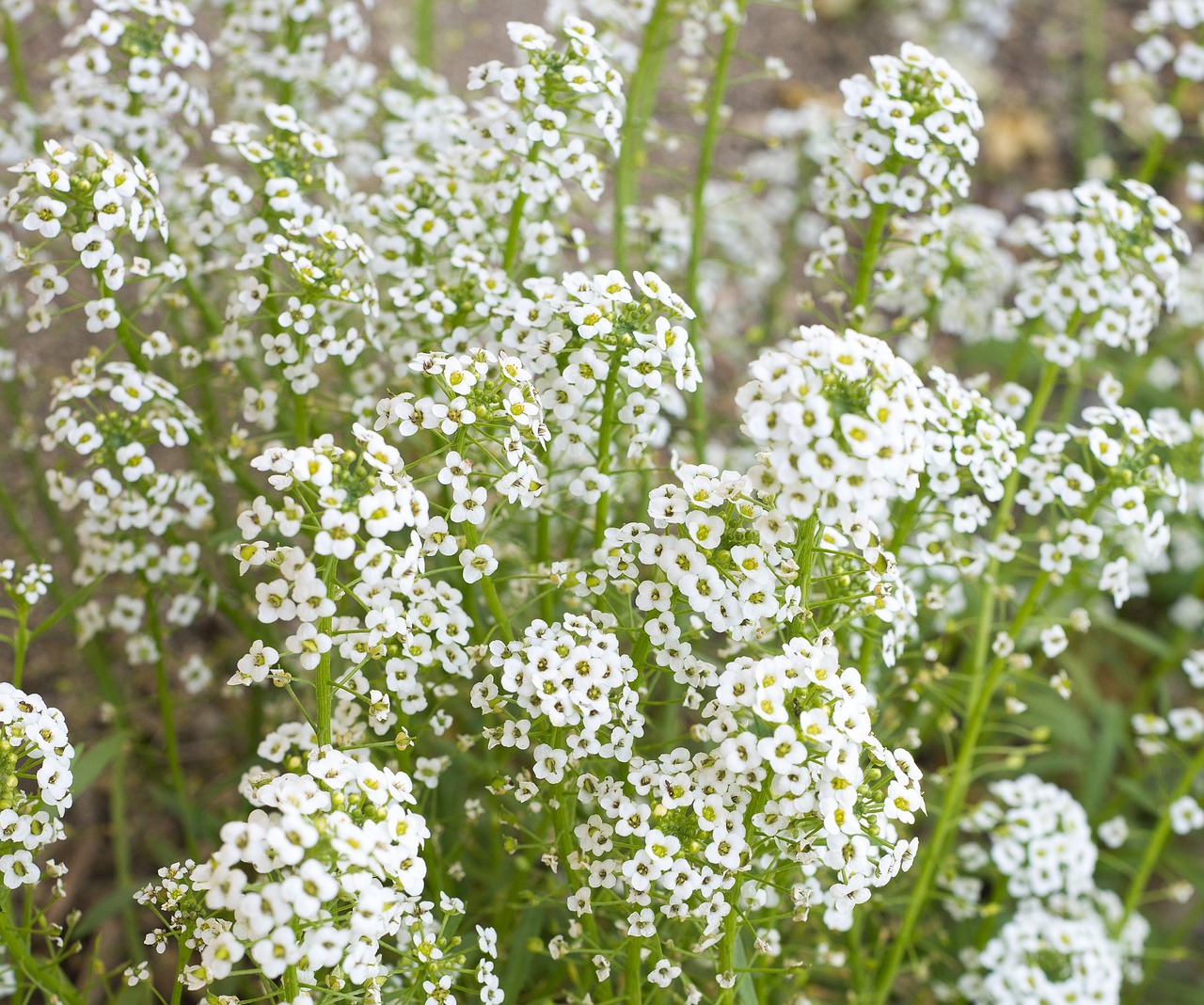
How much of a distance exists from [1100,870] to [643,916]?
132 inches

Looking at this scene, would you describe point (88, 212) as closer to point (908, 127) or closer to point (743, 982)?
point (908, 127)

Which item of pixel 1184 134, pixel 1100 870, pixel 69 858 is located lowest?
pixel 69 858

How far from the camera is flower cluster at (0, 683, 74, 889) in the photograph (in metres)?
2.63

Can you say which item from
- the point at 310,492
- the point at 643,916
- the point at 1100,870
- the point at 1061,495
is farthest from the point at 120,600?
the point at 1100,870

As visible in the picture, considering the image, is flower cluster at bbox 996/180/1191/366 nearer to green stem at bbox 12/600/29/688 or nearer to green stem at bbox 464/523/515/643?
green stem at bbox 464/523/515/643

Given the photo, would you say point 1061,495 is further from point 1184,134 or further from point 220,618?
point 1184,134

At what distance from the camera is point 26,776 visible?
105 inches

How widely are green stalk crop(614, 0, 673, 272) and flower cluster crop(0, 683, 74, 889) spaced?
2.65 meters

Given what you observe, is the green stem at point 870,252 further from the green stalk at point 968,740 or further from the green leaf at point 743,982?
the green leaf at point 743,982

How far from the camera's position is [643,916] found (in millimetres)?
2715

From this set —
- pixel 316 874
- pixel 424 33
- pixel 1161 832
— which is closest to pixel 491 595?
pixel 316 874

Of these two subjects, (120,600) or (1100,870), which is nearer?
(120,600)

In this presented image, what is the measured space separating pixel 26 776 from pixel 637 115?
3.37 meters

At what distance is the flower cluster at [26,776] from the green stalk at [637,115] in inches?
104
